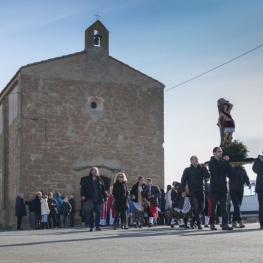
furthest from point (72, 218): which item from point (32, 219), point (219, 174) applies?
point (219, 174)

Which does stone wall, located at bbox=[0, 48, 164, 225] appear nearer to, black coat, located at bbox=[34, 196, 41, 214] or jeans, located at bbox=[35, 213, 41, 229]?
jeans, located at bbox=[35, 213, 41, 229]

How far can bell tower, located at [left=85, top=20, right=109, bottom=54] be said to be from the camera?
101ft

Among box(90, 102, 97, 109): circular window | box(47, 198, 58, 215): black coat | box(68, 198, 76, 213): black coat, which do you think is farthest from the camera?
box(90, 102, 97, 109): circular window

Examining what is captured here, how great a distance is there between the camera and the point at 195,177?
1557cm

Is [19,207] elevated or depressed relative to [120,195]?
depressed

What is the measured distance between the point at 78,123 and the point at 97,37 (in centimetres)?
446

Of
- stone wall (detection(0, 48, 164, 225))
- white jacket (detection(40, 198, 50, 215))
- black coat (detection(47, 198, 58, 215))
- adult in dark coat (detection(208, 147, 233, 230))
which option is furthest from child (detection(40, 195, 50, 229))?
adult in dark coat (detection(208, 147, 233, 230))

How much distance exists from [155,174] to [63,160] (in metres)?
4.90

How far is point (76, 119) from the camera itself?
97.7 feet

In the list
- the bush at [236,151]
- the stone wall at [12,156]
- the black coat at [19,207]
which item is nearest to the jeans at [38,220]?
the black coat at [19,207]

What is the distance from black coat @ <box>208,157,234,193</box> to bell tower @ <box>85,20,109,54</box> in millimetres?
16930

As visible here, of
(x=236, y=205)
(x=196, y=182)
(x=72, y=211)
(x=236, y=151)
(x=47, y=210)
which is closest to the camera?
(x=236, y=205)

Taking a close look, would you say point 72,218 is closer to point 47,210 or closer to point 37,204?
point 47,210

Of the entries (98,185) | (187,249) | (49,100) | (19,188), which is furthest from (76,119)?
(187,249)
